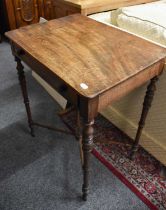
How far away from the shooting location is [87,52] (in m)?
0.83

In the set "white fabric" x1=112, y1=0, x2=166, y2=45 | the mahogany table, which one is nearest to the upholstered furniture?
"white fabric" x1=112, y1=0, x2=166, y2=45

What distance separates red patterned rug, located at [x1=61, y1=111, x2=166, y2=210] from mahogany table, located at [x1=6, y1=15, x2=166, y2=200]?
279 mm

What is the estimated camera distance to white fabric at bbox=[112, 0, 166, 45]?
1039 mm

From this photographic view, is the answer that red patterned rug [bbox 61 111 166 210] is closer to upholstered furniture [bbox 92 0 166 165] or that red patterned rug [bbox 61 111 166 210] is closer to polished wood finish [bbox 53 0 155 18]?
upholstered furniture [bbox 92 0 166 165]

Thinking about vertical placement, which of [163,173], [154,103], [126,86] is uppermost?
[126,86]

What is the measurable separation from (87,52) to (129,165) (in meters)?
0.74

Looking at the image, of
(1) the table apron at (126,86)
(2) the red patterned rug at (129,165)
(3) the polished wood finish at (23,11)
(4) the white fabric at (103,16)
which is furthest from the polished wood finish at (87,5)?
(3) the polished wood finish at (23,11)

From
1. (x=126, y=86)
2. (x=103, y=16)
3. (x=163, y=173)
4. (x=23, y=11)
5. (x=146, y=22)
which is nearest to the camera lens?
(x=126, y=86)

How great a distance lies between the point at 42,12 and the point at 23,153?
1.95 m

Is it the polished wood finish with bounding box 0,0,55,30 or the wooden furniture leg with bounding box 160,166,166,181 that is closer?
the wooden furniture leg with bounding box 160,166,166,181

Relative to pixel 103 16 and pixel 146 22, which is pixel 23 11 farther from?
pixel 146 22

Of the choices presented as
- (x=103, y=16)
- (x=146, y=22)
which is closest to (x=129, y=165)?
(x=146, y=22)

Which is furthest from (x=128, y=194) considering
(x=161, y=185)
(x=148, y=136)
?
(x=148, y=136)

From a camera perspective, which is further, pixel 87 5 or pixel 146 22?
pixel 87 5
